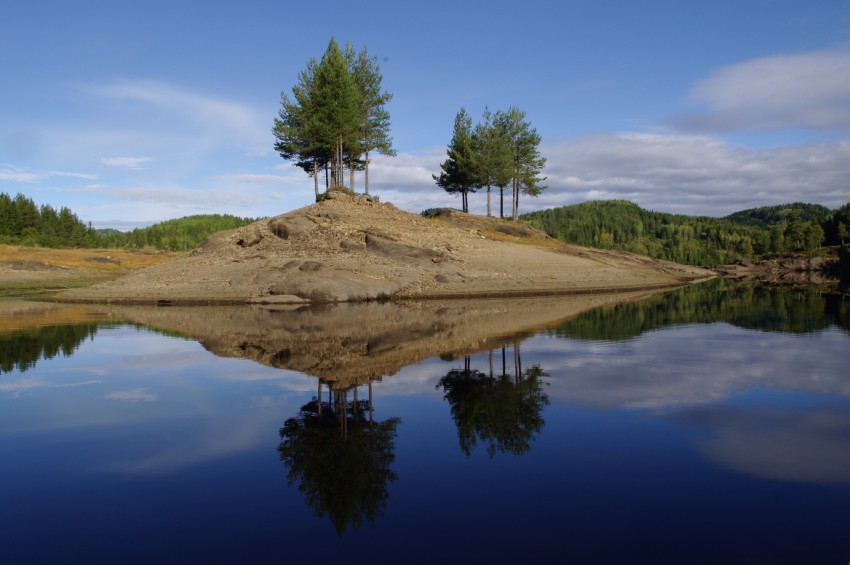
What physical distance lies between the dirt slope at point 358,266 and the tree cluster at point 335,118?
662 cm

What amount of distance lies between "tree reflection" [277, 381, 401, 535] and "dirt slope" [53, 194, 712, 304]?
3001 cm

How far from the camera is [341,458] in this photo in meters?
9.51

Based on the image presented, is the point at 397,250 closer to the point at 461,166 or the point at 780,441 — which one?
the point at 461,166

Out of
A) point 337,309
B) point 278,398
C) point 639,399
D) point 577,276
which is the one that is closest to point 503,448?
point 639,399

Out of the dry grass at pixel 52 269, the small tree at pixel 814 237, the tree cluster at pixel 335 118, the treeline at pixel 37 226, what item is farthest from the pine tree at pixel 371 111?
the small tree at pixel 814 237

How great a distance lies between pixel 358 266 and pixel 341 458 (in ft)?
131

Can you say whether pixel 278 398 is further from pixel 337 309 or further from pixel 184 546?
pixel 337 309

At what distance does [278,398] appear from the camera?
1386 cm

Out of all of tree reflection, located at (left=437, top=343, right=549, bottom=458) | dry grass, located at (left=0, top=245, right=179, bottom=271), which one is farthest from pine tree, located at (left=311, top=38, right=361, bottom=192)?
tree reflection, located at (left=437, top=343, right=549, bottom=458)

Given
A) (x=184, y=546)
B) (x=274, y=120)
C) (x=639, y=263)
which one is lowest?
(x=184, y=546)

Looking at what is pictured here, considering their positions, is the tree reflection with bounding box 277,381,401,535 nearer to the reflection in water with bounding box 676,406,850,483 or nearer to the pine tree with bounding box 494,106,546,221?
the reflection in water with bounding box 676,406,850,483

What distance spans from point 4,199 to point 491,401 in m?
149

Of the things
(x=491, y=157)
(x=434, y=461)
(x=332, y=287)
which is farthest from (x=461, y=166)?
(x=434, y=461)

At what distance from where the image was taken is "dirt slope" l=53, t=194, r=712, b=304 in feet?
145
